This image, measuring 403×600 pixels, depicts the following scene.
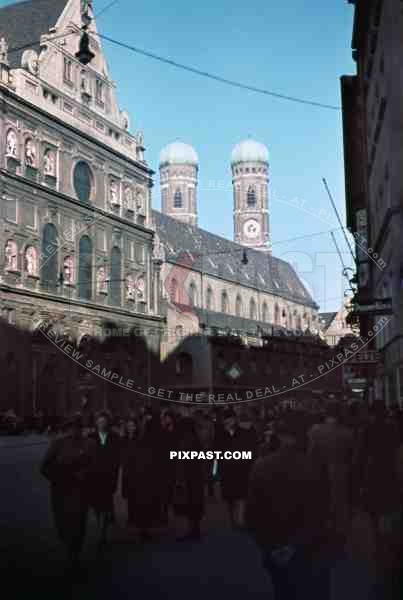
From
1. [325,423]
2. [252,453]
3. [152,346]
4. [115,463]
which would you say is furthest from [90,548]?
[152,346]

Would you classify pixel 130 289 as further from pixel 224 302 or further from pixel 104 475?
pixel 104 475

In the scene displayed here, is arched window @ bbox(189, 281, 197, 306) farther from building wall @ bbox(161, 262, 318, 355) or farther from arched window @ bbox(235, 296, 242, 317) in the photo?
arched window @ bbox(235, 296, 242, 317)

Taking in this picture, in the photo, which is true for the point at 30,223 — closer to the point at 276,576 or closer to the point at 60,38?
the point at 60,38

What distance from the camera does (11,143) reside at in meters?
21.1

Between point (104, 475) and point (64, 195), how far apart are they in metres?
16.1

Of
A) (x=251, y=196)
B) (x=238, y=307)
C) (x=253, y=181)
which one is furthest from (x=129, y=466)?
(x=238, y=307)

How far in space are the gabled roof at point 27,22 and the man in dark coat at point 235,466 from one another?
11683 mm

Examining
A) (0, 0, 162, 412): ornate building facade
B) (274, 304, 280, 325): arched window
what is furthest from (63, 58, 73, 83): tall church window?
(274, 304, 280, 325): arched window

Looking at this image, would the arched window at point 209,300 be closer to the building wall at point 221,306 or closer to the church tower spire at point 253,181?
the building wall at point 221,306

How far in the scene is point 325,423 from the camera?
25.6ft

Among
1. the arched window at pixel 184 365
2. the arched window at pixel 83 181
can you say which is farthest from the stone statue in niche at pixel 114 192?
the arched window at pixel 184 365

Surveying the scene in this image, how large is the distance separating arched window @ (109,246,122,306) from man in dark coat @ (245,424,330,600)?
957cm

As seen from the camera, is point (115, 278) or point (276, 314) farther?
point (115, 278)

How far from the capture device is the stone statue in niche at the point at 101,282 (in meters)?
17.2
